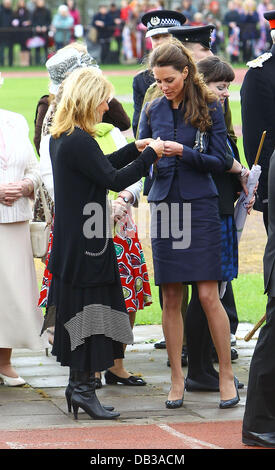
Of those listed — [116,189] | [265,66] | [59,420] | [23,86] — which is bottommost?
[23,86]

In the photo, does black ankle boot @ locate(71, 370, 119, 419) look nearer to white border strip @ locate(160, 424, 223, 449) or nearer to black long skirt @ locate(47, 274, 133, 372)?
black long skirt @ locate(47, 274, 133, 372)

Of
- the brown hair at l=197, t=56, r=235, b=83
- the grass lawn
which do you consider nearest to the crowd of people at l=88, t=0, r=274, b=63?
the grass lawn

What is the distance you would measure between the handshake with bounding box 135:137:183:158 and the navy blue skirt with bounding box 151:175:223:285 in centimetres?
21

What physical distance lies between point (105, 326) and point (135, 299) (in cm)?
97

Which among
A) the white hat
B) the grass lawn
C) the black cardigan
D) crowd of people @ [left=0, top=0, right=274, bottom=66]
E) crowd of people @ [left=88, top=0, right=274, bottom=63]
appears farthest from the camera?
crowd of people @ [left=0, top=0, right=274, bottom=66]

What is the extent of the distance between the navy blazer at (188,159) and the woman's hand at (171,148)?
4 cm

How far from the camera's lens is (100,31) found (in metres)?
41.6

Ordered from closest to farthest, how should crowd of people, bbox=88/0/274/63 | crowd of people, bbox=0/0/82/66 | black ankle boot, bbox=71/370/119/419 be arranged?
black ankle boot, bbox=71/370/119/419
crowd of people, bbox=88/0/274/63
crowd of people, bbox=0/0/82/66

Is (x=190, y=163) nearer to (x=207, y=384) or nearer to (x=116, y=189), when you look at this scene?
(x=116, y=189)

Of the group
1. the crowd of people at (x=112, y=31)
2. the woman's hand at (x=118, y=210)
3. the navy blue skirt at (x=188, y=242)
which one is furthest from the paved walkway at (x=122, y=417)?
the crowd of people at (x=112, y=31)

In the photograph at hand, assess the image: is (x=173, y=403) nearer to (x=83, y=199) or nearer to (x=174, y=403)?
(x=174, y=403)

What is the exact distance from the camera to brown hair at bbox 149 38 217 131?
6289 millimetres

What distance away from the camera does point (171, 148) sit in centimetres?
616
